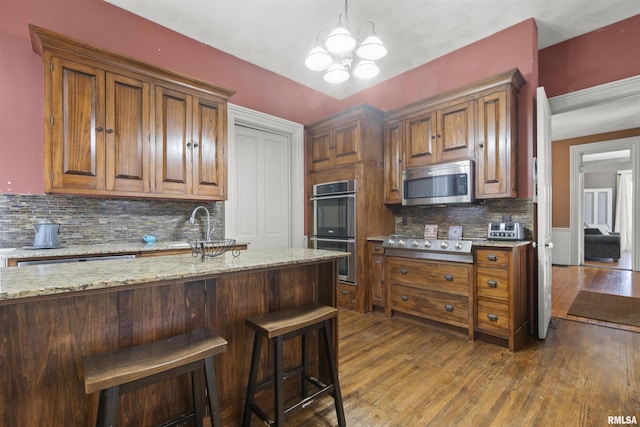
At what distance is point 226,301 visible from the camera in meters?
1.52

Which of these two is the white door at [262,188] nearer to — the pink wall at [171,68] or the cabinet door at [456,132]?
the pink wall at [171,68]

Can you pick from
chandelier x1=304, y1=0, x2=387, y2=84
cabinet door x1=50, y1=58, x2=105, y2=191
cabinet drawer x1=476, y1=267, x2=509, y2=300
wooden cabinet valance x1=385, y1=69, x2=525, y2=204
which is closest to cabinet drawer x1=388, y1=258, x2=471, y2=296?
cabinet drawer x1=476, y1=267, x2=509, y2=300

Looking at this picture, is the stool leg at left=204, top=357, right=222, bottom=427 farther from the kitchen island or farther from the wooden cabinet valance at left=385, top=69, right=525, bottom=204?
the wooden cabinet valance at left=385, top=69, right=525, bottom=204

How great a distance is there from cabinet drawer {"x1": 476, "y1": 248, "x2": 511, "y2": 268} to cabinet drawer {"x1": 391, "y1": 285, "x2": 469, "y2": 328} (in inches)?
14.9

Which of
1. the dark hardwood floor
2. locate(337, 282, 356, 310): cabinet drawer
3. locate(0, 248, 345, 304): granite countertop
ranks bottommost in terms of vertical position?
the dark hardwood floor

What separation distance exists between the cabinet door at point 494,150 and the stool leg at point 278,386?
2474 mm

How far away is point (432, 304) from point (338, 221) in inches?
55.3

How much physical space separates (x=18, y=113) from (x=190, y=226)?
1.56 m

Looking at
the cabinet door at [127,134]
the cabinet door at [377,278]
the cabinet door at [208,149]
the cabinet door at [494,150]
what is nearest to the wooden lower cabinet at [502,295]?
the cabinet door at [494,150]

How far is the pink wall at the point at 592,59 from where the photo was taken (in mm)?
2822

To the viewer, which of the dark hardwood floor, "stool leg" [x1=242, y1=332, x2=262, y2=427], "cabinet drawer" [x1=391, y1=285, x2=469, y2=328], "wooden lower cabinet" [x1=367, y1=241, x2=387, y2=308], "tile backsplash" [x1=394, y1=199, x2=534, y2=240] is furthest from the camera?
"wooden lower cabinet" [x1=367, y1=241, x2=387, y2=308]

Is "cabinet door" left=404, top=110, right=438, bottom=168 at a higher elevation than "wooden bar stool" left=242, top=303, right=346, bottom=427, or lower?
higher

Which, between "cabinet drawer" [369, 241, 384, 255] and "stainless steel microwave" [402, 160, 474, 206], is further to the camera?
"cabinet drawer" [369, 241, 384, 255]

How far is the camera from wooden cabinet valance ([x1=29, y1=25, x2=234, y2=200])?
2.20 meters
